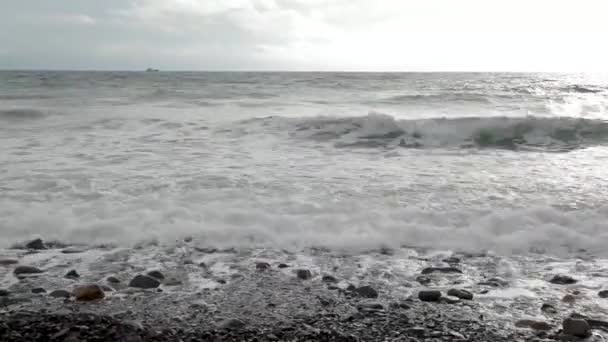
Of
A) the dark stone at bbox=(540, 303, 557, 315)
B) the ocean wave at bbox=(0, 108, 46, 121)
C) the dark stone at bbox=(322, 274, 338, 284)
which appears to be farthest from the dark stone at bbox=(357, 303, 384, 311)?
the ocean wave at bbox=(0, 108, 46, 121)

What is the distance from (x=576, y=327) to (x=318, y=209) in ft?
9.29

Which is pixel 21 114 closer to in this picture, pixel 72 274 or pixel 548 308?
pixel 72 274

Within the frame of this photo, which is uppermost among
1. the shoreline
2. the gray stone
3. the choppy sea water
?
the choppy sea water

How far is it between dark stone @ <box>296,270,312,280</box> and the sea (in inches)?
2.4

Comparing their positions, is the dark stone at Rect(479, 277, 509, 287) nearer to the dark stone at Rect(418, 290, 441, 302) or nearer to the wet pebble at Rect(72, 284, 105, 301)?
the dark stone at Rect(418, 290, 441, 302)

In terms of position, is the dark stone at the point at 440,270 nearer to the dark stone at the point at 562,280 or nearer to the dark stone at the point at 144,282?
the dark stone at the point at 562,280

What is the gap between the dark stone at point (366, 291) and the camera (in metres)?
3.15

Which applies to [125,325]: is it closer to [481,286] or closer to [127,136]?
[481,286]

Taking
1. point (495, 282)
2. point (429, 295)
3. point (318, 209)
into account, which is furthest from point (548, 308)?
point (318, 209)

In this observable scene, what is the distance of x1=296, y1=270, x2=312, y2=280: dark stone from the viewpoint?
3.45 meters

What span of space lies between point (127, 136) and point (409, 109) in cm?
1033

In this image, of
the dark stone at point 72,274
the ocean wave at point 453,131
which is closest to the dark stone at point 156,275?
the dark stone at point 72,274

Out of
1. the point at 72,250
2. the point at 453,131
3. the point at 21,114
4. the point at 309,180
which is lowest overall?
the point at 72,250

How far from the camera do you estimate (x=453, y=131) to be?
12094 millimetres
